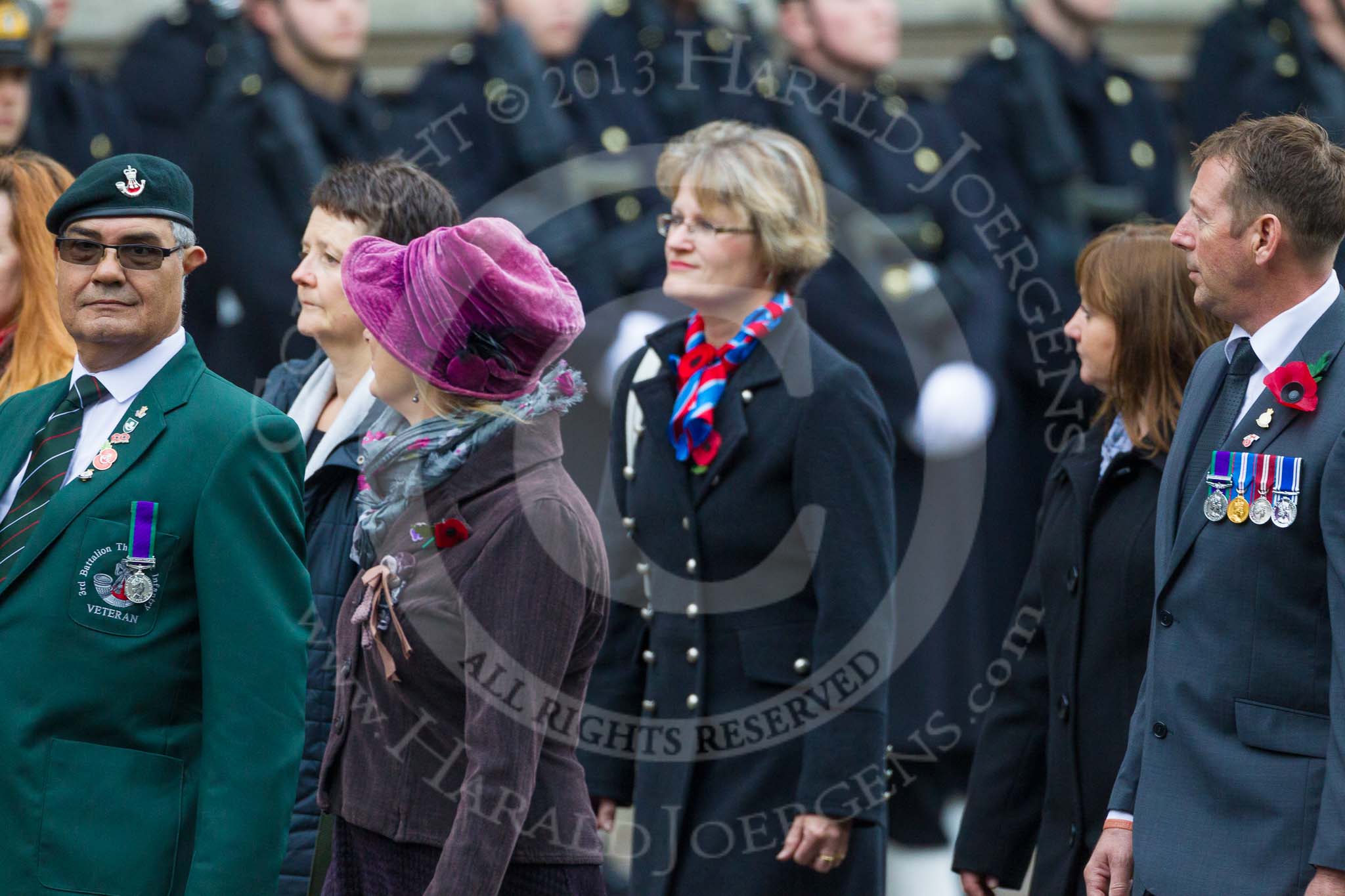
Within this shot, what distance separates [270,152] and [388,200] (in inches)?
96.6

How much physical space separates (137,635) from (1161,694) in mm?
1396

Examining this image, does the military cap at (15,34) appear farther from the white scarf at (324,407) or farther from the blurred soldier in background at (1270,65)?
the blurred soldier in background at (1270,65)

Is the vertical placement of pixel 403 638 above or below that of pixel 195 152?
below

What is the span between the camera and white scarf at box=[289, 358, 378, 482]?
344 centimetres

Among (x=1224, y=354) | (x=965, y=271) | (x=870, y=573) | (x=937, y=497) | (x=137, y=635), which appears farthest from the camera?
(x=965, y=271)

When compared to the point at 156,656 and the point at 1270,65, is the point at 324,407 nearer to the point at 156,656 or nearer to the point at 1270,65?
the point at 156,656

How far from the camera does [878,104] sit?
5.95 metres

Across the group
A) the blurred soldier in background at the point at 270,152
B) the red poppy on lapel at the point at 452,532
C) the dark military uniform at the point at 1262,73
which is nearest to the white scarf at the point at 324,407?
the red poppy on lapel at the point at 452,532

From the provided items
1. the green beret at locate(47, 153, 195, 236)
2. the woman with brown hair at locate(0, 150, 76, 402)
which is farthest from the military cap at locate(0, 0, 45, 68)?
the green beret at locate(47, 153, 195, 236)

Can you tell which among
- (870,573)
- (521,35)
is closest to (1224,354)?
(870,573)

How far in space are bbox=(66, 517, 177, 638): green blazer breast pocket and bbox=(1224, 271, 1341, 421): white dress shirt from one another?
149 centimetres

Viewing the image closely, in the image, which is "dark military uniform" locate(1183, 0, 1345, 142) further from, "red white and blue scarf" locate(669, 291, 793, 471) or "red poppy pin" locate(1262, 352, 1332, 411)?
"red poppy pin" locate(1262, 352, 1332, 411)

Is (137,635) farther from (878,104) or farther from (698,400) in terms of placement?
(878,104)

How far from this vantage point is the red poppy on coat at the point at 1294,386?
2586 mm
